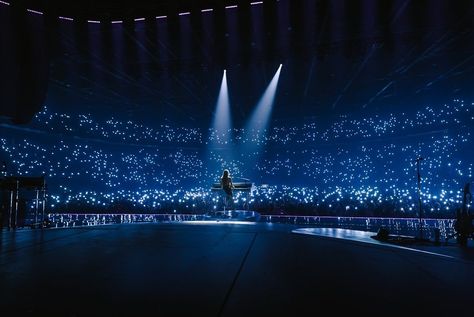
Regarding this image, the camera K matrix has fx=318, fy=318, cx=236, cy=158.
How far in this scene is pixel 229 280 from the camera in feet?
8.03

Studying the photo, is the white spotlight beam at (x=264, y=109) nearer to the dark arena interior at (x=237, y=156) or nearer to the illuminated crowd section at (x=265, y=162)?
the dark arena interior at (x=237, y=156)

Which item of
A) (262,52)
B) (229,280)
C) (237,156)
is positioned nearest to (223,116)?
(237,156)

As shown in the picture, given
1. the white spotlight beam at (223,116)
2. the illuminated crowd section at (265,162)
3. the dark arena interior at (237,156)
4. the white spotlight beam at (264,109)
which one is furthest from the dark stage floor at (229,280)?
the illuminated crowd section at (265,162)

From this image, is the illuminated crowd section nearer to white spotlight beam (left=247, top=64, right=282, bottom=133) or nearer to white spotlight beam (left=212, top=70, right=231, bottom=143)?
white spotlight beam (left=212, top=70, right=231, bottom=143)

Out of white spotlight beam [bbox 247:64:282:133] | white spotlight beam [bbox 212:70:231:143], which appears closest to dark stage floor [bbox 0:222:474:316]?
white spotlight beam [bbox 247:64:282:133]

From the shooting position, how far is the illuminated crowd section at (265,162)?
16.8m

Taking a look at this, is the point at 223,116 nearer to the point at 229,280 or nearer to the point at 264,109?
the point at 264,109

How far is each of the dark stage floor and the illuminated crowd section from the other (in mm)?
11992

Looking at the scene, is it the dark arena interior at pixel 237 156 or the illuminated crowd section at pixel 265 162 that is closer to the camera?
the dark arena interior at pixel 237 156

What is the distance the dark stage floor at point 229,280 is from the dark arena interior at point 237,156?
0.02 meters

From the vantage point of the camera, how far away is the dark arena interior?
93.4 inches

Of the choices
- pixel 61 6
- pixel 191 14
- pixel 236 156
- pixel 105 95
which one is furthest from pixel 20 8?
pixel 236 156

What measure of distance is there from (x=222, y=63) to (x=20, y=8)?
578 centimetres

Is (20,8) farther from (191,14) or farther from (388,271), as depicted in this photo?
(388,271)
